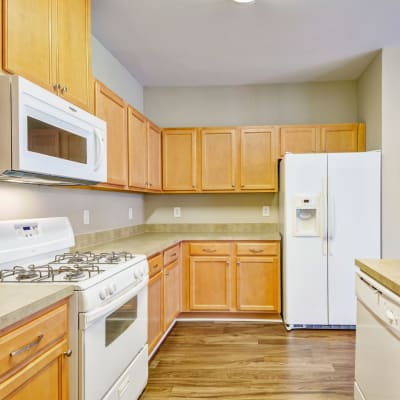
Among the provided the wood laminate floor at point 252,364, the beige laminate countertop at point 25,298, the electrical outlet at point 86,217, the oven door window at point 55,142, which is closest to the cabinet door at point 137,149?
the electrical outlet at point 86,217

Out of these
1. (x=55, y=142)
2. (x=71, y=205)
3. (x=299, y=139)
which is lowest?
(x=71, y=205)

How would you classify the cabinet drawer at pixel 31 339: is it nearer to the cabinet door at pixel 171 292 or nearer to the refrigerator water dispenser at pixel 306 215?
the cabinet door at pixel 171 292

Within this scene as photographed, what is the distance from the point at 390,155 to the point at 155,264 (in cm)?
235

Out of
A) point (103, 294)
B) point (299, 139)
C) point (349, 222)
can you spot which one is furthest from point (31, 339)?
point (299, 139)

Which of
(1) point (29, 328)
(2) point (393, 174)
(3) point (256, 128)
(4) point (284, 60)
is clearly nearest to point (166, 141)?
(3) point (256, 128)

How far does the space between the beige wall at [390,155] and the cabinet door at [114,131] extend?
2.36 metres

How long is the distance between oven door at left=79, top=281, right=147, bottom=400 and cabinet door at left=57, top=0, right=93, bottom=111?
Answer: 44.7 inches

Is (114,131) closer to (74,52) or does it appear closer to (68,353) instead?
(74,52)

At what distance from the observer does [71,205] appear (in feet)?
8.61

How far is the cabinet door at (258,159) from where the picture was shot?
12.8ft

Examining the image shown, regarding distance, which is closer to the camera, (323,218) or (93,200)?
(93,200)

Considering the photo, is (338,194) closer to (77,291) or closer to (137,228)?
(137,228)

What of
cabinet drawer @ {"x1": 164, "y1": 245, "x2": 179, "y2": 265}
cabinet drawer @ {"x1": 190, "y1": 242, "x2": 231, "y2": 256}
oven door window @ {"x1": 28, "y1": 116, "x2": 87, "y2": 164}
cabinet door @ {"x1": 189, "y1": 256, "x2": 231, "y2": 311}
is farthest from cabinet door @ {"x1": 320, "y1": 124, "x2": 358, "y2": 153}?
oven door window @ {"x1": 28, "y1": 116, "x2": 87, "y2": 164}

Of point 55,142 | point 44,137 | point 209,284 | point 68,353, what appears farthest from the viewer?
point 209,284
